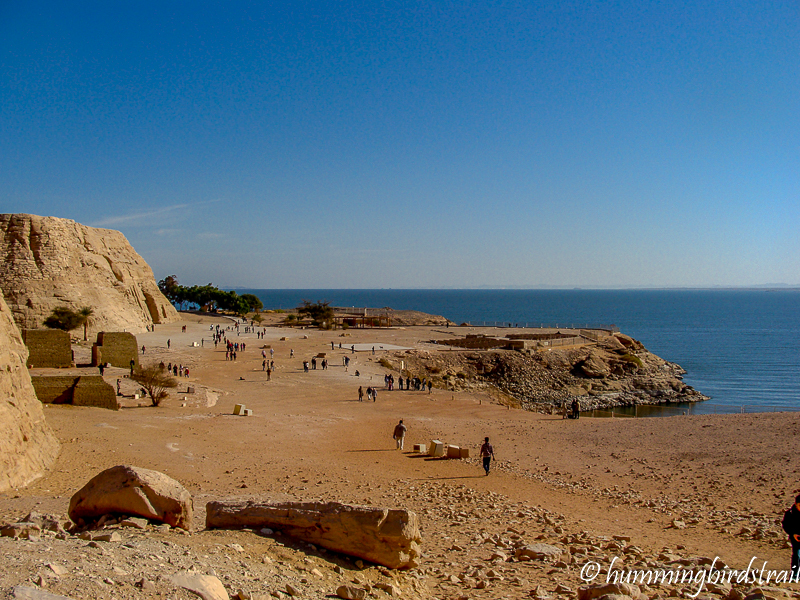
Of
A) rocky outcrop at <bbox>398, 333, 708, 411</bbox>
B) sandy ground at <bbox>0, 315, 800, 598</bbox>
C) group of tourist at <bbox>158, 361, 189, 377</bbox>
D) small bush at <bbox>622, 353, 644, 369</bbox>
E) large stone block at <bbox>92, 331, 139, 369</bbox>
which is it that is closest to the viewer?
sandy ground at <bbox>0, 315, 800, 598</bbox>

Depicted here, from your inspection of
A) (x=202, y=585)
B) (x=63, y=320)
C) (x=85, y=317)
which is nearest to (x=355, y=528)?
(x=202, y=585)

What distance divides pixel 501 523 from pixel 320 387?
74.3 feet

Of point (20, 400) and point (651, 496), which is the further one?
point (651, 496)

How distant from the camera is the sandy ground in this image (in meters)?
11.0

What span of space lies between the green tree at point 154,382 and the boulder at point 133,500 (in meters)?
17.0

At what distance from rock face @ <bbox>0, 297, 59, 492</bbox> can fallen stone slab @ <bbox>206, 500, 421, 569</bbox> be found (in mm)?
7218

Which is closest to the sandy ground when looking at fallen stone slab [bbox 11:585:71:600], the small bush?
fallen stone slab [bbox 11:585:71:600]

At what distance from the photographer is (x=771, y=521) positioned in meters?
11.9

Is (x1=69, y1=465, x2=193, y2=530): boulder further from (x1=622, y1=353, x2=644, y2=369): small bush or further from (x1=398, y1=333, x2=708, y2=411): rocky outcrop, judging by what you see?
(x1=622, y1=353, x2=644, y2=369): small bush

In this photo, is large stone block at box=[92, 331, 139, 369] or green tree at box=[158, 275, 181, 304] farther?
green tree at box=[158, 275, 181, 304]

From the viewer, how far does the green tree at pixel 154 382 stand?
2362 cm

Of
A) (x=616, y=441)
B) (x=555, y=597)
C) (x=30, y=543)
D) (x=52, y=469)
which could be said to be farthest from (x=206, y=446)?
(x=616, y=441)

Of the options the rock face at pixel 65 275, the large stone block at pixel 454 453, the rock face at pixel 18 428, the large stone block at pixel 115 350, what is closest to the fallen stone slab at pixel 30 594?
the rock face at pixel 18 428

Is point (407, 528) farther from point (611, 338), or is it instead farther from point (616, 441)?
point (611, 338)
